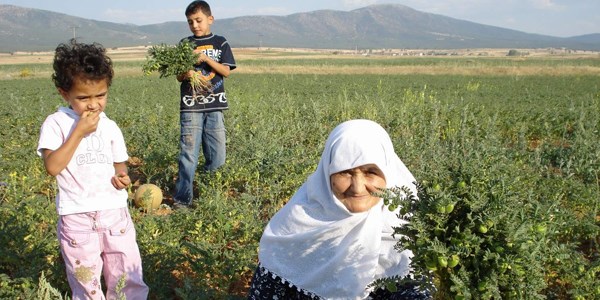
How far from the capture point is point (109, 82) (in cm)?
276

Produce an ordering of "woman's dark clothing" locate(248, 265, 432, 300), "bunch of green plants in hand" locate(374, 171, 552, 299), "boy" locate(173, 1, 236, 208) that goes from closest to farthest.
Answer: "bunch of green plants in hand" locate(374, 171, 552, 299) < "woman's dark clothing" locate(248, 265, 432, 300) < "boy" locate(173, 1, 236, 208)

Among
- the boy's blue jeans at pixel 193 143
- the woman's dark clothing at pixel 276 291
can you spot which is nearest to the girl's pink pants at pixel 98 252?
the woman's dark clothing at pixel 276 291

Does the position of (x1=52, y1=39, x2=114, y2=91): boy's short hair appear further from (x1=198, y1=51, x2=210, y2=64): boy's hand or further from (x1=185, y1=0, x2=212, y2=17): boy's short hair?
(x1=185, y1=0, x2=212, y2=17): boy's short hair

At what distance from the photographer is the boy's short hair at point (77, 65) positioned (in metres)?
2.59

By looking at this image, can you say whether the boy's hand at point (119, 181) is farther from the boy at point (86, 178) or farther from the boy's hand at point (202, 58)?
the boy's hand at point (202, 58)

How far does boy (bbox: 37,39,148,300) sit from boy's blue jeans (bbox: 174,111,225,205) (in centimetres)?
226

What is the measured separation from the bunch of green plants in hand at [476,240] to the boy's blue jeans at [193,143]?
380cm

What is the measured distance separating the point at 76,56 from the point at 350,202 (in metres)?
1.60

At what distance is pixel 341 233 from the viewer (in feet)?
7.76

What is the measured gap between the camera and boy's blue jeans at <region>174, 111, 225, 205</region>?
16.7 feet

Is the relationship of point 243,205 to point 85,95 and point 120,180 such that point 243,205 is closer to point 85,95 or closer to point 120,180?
point 120,180

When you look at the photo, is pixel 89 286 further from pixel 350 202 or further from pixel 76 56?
pixel 350 202

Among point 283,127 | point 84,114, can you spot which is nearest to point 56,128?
point 84,114

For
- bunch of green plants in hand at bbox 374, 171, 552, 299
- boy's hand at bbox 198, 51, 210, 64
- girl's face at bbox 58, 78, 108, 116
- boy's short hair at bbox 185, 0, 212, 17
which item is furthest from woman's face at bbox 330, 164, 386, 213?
boy's short hair at bbox 185, 0, 212, 17
